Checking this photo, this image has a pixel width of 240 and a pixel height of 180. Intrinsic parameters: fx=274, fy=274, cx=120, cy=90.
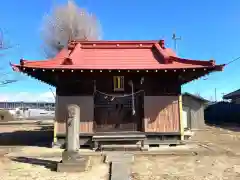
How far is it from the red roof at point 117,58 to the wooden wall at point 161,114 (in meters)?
1.55

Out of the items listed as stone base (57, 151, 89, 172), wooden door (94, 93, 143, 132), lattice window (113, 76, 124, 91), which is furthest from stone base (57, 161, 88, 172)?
lattice window (113, 76, 124, 91)

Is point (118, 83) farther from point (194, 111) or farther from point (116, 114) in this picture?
point (194, 111)

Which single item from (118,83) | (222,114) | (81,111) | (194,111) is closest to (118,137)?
(81,111)

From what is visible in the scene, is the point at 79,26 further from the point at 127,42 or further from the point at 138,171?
the point at 138,171

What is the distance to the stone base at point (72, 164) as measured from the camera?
811cm

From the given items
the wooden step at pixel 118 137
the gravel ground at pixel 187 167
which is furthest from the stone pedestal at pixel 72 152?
the wooden step at pixel 118 137

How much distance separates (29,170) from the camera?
816cm

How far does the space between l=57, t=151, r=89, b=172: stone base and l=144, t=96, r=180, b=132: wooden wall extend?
438 cm

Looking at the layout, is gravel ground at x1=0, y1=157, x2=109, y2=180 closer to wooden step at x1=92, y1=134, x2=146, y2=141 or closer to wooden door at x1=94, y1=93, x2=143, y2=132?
wooden step at x1=92, y1=134, x2=146, y2=141

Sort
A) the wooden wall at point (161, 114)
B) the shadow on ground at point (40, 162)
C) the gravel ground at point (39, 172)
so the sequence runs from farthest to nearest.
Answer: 1. the wooden wall at point (161, 114)
2. the shadow on ground at point (40, 162)
3. the gravel ground at point (39, 172)

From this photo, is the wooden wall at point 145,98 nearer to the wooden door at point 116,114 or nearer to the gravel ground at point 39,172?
the wooden door at point 116,114

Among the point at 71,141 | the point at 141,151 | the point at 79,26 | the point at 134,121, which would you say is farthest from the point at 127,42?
the point at 79,26

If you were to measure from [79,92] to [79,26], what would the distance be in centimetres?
2242

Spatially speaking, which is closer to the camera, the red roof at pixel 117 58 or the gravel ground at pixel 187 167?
the gravel ground at pixel 187 167
